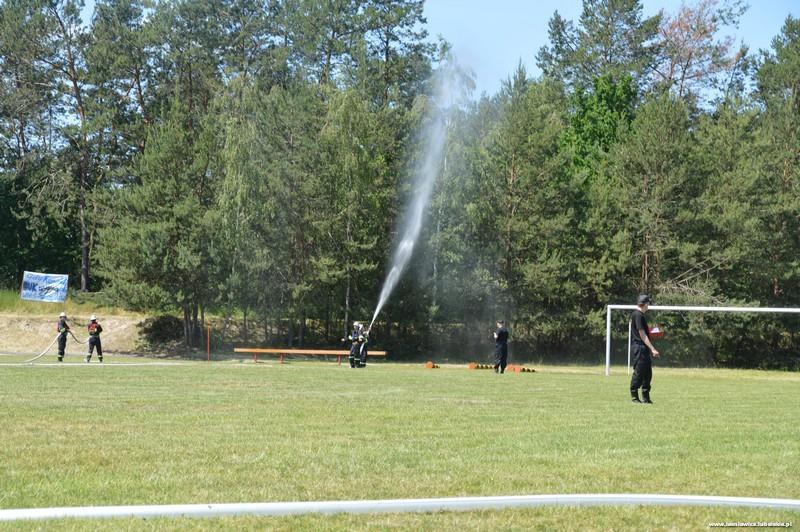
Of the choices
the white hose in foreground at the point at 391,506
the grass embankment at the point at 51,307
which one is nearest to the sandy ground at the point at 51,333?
the grass embankment at the point at 51,307

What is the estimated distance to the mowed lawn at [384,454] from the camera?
7.36m

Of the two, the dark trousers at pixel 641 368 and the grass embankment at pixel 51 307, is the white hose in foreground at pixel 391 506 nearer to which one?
the dark trousers at pixel 641 368

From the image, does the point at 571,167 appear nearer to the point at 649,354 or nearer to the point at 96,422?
the point at 649,354

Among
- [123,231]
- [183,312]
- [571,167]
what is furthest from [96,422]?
[571,167]

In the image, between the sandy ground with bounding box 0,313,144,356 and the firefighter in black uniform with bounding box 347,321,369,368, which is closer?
the firefighter in black uniform with bounding box 347,321,369,368

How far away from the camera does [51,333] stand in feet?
167

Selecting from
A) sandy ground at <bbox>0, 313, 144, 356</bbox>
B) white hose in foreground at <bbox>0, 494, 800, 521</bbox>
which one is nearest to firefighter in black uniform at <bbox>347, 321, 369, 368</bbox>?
sandy ground at <bbox>0, 313, 144, 356</bbox>

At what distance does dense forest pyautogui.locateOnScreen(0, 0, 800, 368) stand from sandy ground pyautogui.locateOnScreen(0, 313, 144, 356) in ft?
9.42

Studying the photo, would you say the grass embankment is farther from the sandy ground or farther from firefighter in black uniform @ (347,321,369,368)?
firefighter in black uniform @ (347,321,369,368)

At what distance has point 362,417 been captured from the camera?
541 inches

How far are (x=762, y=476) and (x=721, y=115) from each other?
50480 millimetres

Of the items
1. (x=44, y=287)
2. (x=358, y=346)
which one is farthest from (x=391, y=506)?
(x=44, y=287)

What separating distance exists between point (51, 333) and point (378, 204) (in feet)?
63.7

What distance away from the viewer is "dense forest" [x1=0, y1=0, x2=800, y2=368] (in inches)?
1998
